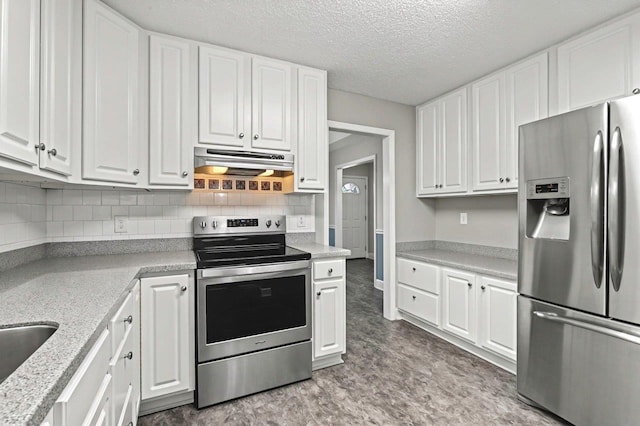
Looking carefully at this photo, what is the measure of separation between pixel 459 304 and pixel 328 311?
1221mm

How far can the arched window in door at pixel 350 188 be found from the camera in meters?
7.76

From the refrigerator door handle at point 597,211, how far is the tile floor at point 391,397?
0.98 m

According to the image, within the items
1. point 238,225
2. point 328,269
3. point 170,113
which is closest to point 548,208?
point 328,269

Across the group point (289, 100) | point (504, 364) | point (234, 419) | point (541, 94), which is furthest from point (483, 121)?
point (234, 419)

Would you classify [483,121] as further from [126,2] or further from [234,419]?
[234,419]

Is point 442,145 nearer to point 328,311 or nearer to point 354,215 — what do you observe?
point 328,311

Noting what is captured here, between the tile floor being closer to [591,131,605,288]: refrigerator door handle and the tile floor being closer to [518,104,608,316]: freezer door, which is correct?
[518,104,608,316]: freezer door

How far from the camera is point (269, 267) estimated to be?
7.14 feet

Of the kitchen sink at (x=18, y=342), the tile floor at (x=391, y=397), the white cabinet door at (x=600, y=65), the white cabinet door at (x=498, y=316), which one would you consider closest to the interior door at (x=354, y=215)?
the tile floor at (x=391, y=397)

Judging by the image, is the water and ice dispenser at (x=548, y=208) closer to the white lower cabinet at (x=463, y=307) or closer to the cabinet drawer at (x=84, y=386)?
the white lower cabinet at (x=463, y=307)

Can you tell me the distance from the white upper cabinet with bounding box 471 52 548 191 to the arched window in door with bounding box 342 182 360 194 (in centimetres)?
483

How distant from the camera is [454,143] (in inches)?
126

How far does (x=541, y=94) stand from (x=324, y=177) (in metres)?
1.80

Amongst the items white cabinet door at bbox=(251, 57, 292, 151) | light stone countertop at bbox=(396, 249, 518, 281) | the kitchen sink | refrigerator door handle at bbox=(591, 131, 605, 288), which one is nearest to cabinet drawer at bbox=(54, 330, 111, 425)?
the kitchen sink
